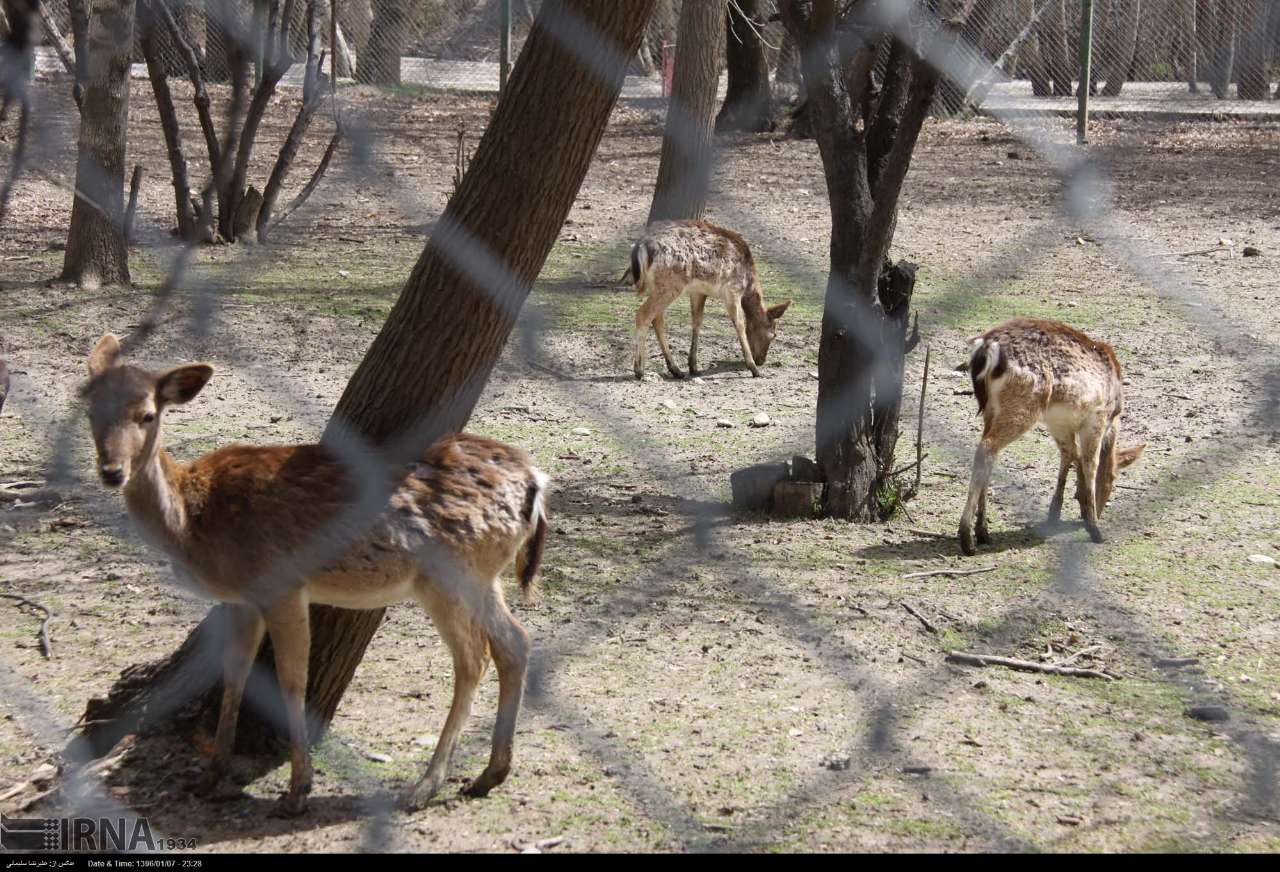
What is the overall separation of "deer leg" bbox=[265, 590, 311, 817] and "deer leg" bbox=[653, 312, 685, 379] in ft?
15.8

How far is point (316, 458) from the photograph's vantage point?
9.73 ft

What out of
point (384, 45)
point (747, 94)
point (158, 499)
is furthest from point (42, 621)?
point (384, 45)

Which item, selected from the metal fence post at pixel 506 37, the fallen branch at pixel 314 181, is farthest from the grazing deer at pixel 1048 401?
the metal fence post at pixel 506 37

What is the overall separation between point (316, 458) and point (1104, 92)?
47.7ft

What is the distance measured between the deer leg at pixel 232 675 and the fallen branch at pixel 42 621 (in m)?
0.92

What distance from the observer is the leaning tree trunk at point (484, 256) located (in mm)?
2877

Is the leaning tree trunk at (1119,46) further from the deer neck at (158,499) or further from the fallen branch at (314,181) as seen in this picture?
the deer neck at (158,499)

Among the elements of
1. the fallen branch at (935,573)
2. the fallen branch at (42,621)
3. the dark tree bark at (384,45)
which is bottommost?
the fallen branch at (42,621)

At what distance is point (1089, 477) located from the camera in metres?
5.02

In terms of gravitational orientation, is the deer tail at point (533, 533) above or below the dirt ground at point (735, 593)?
above

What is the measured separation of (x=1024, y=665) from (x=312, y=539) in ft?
6.36

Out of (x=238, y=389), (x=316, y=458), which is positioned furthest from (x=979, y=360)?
(x=238, y=389)

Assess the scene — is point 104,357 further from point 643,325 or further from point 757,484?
point 643,325

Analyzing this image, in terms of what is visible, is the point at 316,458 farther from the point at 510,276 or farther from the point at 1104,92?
the point at 1104,92
